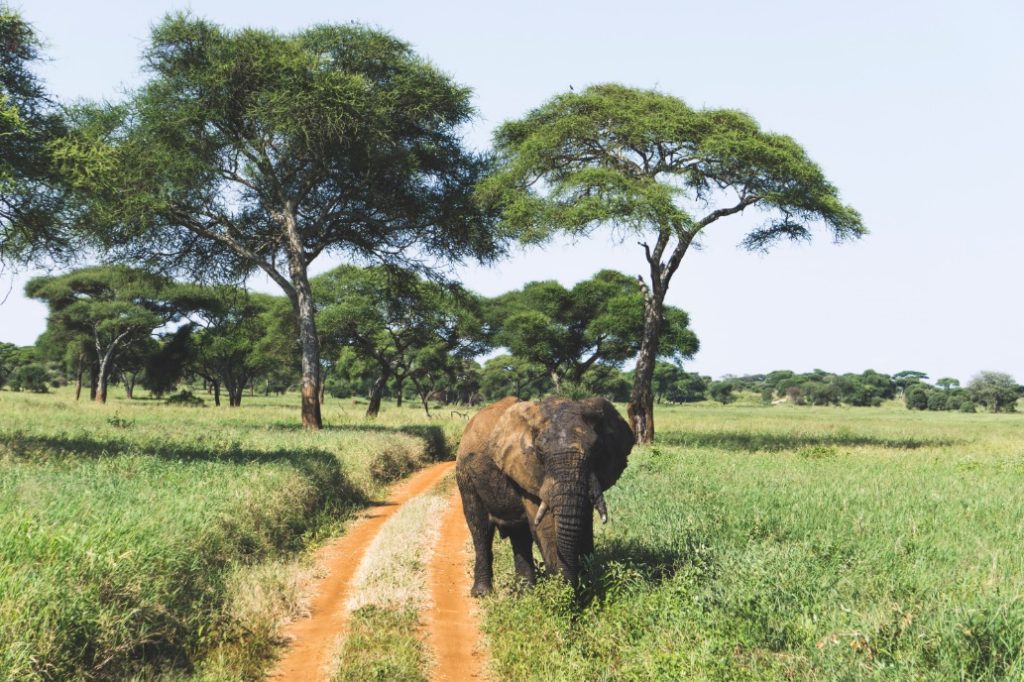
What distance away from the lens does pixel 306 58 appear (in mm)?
27188

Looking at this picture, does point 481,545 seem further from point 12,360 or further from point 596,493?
point 12,360

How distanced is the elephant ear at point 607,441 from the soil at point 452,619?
95.7 inches

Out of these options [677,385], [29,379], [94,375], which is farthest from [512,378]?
[29,379]

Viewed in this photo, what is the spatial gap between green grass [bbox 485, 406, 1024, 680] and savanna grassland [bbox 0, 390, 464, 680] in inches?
119

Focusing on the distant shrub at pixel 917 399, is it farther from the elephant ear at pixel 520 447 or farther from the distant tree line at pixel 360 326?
the elephant ear at pixel 520 447

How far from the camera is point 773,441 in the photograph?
114 ft

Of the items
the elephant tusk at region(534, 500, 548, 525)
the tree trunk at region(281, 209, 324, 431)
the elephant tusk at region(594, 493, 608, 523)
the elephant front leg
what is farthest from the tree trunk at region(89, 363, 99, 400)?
the elephant tusk at region(594, 493, 608, 523)

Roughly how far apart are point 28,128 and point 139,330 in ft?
144

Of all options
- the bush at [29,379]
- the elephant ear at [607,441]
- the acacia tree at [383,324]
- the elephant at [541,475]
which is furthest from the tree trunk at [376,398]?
the bush at [29,379]

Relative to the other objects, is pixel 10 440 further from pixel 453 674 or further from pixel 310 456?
pixel 453 674

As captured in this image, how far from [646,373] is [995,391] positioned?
11364cm

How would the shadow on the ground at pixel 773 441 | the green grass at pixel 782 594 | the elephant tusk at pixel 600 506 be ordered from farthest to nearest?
the shadow on the ground at pixel 773 441, the elephant tusk at pixel 600 506, the green grass at pixel 782 594

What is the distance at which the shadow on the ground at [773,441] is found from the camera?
31.7 metres

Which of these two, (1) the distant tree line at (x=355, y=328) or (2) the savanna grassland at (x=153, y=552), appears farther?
(1) the distant tree line at (x=355, y=328)
